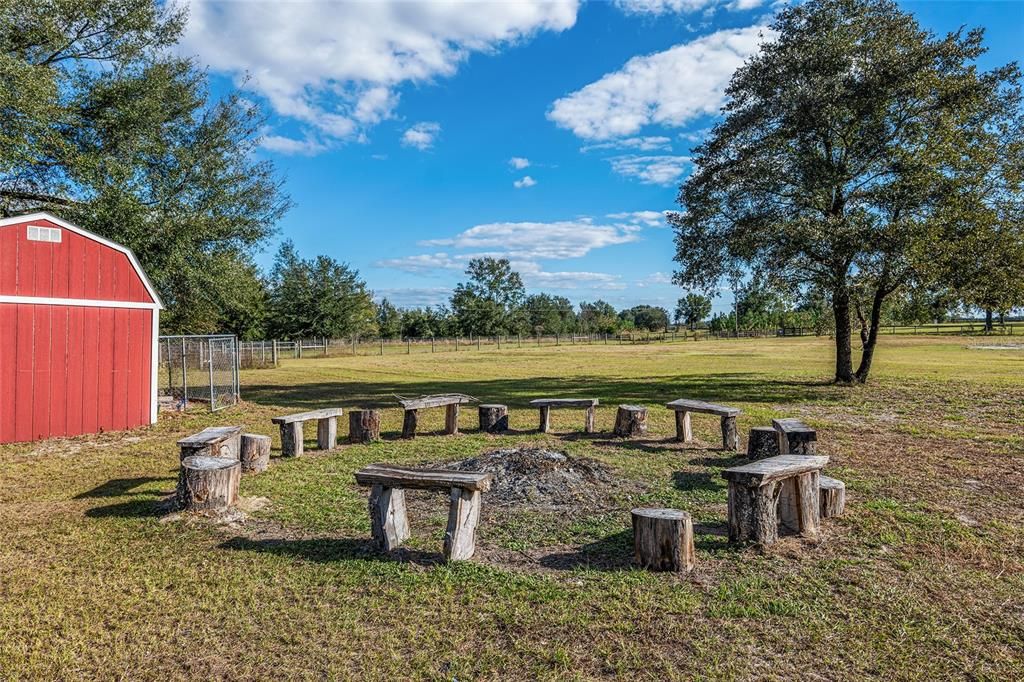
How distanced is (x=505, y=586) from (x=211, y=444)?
4.39 m

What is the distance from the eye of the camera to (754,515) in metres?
4.89

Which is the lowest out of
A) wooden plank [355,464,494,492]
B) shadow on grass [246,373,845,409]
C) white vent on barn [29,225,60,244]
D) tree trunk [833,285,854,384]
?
shadow on grass [246,373,845,409]

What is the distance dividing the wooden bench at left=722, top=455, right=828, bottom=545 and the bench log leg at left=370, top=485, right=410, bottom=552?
2823 mm

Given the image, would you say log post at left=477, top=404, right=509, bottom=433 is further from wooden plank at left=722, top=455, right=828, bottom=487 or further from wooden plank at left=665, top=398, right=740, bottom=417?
wooden plank at left=722, top=455, right=828, bottom=487

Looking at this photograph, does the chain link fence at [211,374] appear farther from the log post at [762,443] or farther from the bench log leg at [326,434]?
the log post at [762,443]

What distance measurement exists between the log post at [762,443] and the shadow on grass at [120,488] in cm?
766

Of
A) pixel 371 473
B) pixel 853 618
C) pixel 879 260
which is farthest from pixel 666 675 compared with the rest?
Answer: pixel 879 260

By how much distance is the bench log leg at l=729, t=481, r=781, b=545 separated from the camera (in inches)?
192

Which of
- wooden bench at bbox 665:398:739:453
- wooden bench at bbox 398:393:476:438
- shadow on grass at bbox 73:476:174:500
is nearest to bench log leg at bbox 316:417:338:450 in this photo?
wooden bench at bbox 398:393:476:438

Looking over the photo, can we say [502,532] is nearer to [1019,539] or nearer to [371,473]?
[371,473]

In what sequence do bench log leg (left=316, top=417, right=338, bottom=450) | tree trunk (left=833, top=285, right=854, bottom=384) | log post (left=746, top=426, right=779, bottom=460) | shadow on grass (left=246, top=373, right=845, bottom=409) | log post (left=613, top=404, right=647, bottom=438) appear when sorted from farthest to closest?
tree trunk (left=833, top=285, right=854, bottom=384) → shadow on grass (left=246, top=373, right=845, bottom=409) → log post (left=613, top=404, right=647, bottom=438) → bench log leg (left=316, top=417, right=338, bottom=450) → log post (left=746, top=426, right=779, bottom=460)

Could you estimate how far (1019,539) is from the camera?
5117mm

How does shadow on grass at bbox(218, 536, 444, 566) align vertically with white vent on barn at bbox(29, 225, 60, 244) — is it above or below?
below

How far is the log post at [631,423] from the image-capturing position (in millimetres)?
10031
